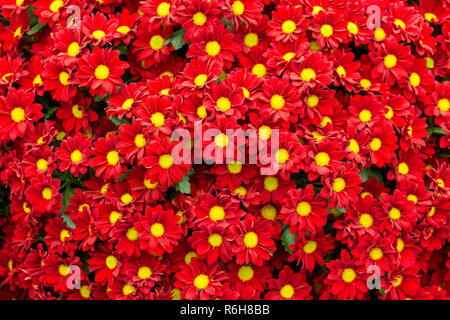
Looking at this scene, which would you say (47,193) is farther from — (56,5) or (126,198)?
(56,5)

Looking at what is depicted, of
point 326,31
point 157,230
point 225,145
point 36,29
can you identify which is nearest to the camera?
point 225,145

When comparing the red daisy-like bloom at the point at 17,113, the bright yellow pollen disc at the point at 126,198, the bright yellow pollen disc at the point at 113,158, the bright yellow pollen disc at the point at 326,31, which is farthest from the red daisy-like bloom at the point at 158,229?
the bright yellow pollen disc at the point at 326,31

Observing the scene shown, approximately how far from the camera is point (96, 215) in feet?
6.65

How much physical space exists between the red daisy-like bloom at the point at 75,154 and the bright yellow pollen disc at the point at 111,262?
352 mm

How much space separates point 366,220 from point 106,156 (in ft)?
3.38

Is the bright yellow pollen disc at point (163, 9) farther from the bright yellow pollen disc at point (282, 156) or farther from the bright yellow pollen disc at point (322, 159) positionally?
the bright yellow pollen disc at point (322, 159)

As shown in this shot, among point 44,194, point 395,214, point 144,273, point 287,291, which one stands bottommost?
point 287,291

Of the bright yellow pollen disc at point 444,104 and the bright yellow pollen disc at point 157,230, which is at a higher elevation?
the bright yellow pollen disc at point 444,104

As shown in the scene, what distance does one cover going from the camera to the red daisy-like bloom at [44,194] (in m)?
2.10

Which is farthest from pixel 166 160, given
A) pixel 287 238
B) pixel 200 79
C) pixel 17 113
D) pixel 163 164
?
pixel 17 113

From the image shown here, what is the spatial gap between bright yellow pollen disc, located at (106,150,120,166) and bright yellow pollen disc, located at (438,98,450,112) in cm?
137

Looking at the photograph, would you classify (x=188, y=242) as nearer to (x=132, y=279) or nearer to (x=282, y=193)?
(x=132, y=279)

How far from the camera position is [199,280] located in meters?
1.97

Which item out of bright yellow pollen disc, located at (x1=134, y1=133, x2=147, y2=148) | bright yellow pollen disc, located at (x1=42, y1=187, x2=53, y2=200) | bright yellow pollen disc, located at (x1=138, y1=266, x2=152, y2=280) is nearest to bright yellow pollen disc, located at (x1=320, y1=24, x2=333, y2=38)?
bright yellow pollen disc, located at (x1=134, y1=133, x2=147, y2=148)
